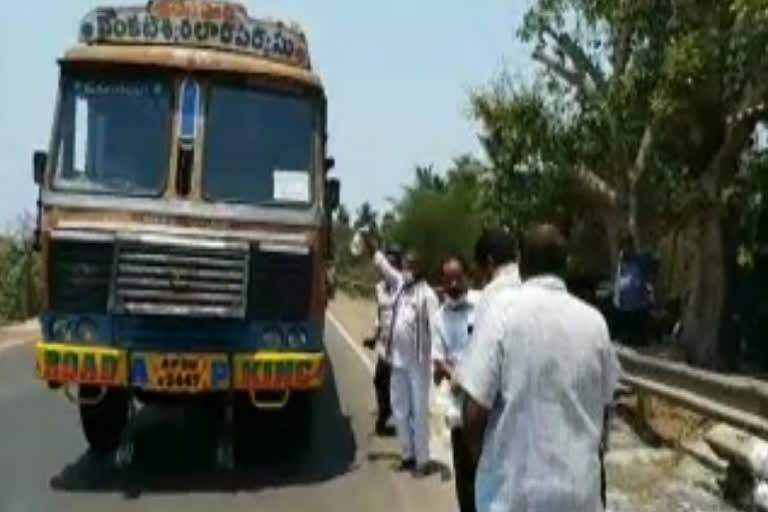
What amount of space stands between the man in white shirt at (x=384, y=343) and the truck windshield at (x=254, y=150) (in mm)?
1548

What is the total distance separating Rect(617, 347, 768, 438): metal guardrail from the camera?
9.01 meters

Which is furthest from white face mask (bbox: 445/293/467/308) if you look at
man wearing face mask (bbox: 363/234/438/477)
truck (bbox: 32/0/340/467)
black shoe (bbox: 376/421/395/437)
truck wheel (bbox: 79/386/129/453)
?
black shoe (bbox: 376/421/395/437)

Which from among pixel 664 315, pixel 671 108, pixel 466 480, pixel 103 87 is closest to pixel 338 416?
pixel 103 87

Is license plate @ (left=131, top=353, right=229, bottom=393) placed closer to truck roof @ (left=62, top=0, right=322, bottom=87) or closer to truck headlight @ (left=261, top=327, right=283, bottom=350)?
truck headlight @ (left=261, top=327, right=283, bottom=350)

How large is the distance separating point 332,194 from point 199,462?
8.01 feet

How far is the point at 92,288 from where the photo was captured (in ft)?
33.8

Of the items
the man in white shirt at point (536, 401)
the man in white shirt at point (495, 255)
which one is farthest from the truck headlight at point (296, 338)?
the man in white shirt at point (536, 401)

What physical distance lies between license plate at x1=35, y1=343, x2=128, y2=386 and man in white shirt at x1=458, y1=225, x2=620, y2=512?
20.5ft

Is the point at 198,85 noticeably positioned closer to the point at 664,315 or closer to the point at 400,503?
the point at 400,503

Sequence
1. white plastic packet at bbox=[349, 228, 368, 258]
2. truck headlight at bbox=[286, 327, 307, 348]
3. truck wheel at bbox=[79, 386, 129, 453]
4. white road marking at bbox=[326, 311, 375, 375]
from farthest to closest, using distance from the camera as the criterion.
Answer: white road marking at bbox=[326, 311, 375, 375]
white plastic packet at bbox=[349, 228, 368, 258]
truck wheel at bbox=[79, 386, 129, 453]
truck headlight at bbox=[286, 327, 307, 348]

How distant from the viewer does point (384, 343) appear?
1196 centimetres

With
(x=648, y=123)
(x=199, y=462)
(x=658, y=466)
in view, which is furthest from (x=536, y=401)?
(x=648, y=123)

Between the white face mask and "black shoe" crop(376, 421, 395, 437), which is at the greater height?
the white face mask

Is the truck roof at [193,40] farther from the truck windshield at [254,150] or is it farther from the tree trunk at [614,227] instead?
the tree trunk at [614,227]
